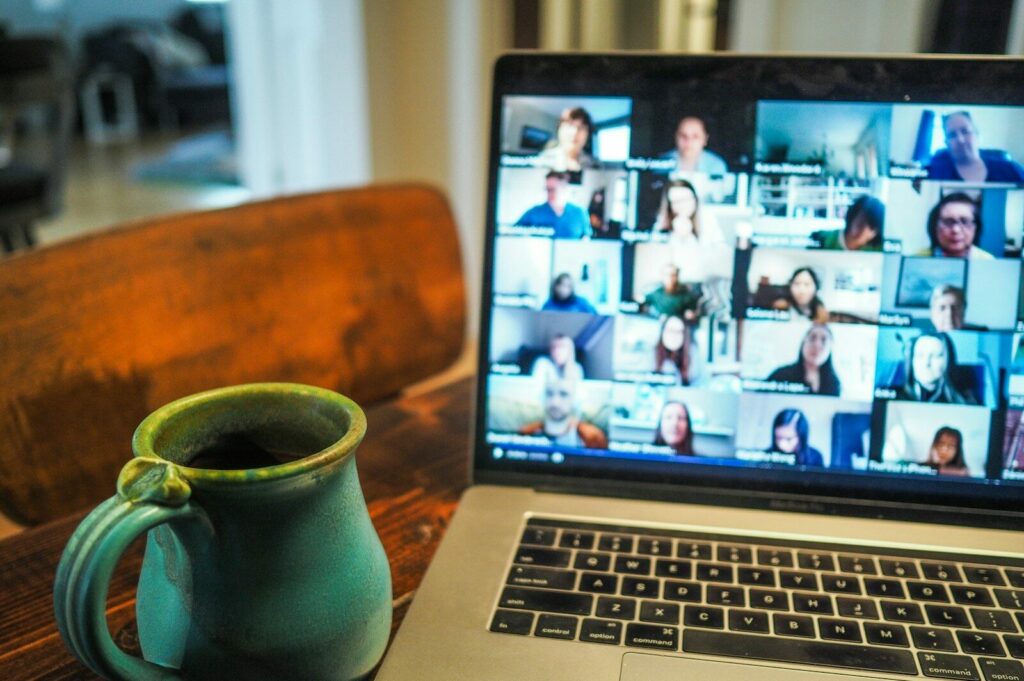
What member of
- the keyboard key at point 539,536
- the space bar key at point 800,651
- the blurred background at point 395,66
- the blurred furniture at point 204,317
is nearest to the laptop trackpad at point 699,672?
the space bar key at point 800,651

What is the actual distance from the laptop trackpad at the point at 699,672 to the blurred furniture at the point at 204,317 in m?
0.53

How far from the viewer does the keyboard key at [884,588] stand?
0.47m

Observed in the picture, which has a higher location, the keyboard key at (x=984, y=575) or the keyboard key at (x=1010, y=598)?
the keyboard key at (x=984, y=575)

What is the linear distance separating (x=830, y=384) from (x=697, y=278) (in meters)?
0.11

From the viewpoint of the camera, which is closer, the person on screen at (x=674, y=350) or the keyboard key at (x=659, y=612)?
the keyboard key at (x=659, y=612)

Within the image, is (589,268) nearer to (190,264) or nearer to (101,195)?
(190,264)

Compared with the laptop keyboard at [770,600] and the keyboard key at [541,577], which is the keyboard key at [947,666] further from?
the keyboard key at [541,577]

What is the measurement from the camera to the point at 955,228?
536 mm

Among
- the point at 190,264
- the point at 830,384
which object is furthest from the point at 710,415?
the point at 190,264

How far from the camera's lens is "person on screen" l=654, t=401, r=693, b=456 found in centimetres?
57

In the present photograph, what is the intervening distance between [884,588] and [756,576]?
0.07 m

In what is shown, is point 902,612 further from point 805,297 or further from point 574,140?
point 574,140

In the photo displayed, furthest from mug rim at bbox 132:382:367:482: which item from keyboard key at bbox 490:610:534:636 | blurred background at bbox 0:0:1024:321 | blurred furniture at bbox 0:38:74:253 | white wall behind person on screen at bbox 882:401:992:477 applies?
blurred furniture at bbox 0:38:74:253

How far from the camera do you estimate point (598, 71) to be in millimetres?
564
